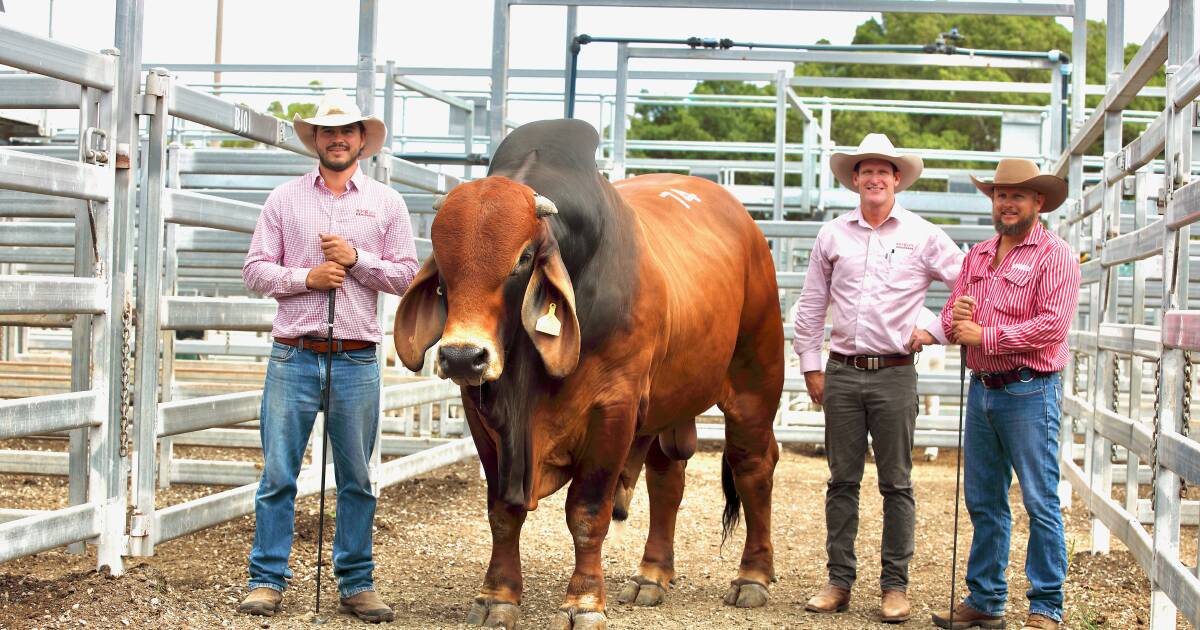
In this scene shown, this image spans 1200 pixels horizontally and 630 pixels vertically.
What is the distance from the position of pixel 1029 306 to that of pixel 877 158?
3.43 feet

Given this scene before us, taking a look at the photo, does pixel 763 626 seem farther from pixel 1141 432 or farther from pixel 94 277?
pixel 94 277

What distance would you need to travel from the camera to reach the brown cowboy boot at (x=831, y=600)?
5.81 metres

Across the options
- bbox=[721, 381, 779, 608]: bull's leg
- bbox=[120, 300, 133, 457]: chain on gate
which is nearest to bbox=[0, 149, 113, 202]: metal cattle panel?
bbox=[120, 300, 133, 457]: chain on gate

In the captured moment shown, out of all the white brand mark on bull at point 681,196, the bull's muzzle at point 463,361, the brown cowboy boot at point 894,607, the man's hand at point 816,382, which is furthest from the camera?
the white brand mark on bull at point 681,196

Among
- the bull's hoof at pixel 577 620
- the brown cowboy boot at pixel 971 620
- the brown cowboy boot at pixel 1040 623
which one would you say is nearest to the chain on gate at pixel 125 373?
the bull's hoof at pixel 577 620

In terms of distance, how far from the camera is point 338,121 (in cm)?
530

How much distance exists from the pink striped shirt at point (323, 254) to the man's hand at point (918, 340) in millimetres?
2183

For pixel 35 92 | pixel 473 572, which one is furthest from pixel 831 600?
pixel 35 92

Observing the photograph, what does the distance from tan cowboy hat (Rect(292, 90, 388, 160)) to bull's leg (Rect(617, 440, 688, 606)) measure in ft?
6.41

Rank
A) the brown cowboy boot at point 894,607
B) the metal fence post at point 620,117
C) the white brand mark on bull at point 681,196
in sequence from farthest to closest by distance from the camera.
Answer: the metal fence post at point 620,117, the white brand mark on bull at point 681,196, the brown cowboy boot at point 894,607

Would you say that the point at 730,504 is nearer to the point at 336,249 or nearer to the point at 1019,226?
the point at 1019,226

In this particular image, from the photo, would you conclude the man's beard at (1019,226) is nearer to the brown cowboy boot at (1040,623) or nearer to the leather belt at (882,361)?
the leather belt at (882,361)

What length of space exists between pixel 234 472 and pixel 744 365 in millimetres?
3577

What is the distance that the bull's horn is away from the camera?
4633 millimetres
